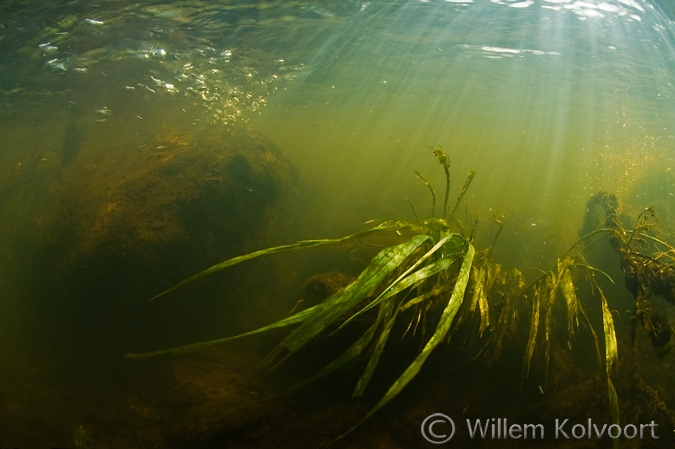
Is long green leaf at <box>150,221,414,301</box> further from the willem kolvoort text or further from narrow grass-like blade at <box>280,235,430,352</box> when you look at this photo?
the willem kolvoort text

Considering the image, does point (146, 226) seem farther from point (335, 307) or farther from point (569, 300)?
point (569, 300)

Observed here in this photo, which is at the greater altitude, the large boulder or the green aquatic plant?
the green aquatic plant

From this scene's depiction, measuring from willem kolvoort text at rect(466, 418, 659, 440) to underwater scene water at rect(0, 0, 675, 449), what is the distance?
1.0 inches

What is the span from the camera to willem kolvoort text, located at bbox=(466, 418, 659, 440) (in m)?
3.49

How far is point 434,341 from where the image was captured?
2457 mm

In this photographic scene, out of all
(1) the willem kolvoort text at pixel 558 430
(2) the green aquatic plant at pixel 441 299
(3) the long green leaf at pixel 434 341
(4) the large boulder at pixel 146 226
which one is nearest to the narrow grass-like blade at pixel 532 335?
(2) the green aquatic plant at pixel 441 299

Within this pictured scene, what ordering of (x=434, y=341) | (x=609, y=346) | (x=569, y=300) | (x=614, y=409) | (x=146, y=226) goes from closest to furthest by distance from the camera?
(x=434, y=341) → (x=614, y=409) → (x=609, y=346) → (x=569, y=300) → (x=146, y=226)

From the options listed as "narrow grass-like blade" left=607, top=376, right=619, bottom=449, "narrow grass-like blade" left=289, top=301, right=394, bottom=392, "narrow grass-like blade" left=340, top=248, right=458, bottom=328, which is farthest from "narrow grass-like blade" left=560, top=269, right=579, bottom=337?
"narrow grass-like blade" left=289, top=301, right=394, bottom=392

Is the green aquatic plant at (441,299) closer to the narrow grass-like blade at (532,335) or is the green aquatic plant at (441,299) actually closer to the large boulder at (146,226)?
the narrow grass-like blade at (532,335)

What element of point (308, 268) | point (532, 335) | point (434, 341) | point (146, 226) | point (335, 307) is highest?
point (335, 307)

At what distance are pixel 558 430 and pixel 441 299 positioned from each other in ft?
5.69

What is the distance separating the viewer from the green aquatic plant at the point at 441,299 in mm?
2527

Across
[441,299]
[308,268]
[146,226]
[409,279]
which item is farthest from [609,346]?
[146,226]

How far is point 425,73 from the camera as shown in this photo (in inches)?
852
